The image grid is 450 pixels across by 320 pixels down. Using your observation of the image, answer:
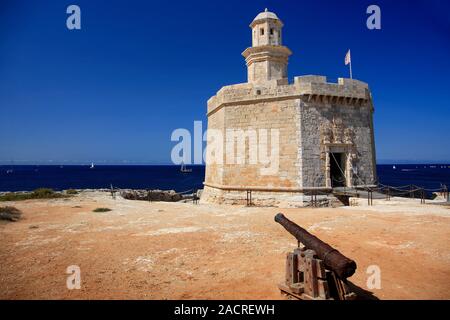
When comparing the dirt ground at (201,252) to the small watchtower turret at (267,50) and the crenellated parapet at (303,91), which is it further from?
the small watchtower turret at (267,50)

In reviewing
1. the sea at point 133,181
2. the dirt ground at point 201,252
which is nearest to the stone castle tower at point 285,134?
the dirt ground at point 201,252

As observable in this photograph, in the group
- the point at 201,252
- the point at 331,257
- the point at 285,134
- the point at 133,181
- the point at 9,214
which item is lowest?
the point at 133,181

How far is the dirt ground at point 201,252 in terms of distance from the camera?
5.00 m

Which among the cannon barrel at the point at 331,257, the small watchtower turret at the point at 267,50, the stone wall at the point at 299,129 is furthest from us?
the small watchtower turret at the point at 267,50

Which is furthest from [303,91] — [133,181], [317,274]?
[133,181]

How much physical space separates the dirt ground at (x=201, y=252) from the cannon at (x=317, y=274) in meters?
0.48

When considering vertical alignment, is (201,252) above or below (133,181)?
above

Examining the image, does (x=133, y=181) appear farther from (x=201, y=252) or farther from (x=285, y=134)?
(x=201, y=252)

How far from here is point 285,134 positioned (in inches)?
631

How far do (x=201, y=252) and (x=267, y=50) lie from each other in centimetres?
1471

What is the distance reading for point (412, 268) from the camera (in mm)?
5840

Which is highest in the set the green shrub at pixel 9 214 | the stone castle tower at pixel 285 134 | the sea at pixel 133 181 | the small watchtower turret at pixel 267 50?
the small watchtower turret at pixel 267 50

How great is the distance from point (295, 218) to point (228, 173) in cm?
681

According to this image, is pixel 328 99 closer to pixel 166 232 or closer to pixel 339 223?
pixel 339 223
